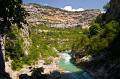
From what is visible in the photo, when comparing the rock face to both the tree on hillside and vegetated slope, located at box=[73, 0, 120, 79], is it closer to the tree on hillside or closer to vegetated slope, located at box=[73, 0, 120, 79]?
vegetated slope, located at box=[73, 0, 120, 79]

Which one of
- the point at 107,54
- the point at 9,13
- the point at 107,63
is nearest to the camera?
the point at 9,13

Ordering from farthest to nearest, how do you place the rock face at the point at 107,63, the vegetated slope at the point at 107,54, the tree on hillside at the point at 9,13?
the vegetated slope at the point at 107,54 < the rock face at the point at 107,63 < the tree on hillside at the point at 9,13

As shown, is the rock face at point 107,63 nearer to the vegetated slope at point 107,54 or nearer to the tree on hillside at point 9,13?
the vegetated slope at point 107,54

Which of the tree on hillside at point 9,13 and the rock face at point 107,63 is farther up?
the rock face at point 107,63

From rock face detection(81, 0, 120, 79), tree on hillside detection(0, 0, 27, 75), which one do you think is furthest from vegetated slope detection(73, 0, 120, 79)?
tree on hillside detection(0, 0, 27, 75)

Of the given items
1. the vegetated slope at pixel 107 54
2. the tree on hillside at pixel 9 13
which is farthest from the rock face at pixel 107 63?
the tree on hillside at pixel 9 13

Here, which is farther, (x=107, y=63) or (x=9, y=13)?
(x=107, y=63)

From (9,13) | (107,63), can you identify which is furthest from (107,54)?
(9,13)

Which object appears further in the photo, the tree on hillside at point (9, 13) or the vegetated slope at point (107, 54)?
the vegetated slope at point (107, 54)

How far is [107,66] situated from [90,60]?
631 inches

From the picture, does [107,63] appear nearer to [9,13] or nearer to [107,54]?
[107,54]

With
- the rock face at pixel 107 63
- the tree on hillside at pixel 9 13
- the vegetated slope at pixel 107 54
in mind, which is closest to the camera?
the tree on hillside at pixel 9 13

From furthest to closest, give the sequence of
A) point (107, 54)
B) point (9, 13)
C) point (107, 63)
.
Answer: point (107, 54), point (107, 63), point (9, 13)

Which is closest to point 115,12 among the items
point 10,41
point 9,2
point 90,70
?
point 90,70
